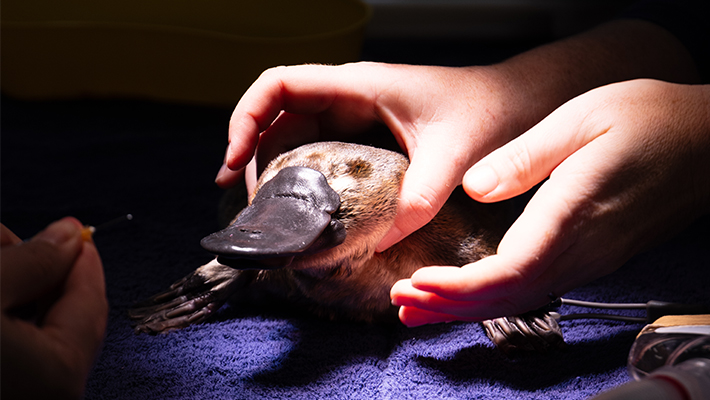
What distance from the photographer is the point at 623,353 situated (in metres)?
0.81

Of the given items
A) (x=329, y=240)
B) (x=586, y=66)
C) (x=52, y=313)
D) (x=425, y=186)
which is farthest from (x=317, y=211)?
(x=586, y=66)

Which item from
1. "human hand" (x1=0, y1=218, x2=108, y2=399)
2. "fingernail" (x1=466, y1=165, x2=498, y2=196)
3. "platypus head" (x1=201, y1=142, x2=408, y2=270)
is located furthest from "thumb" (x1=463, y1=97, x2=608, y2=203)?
"human hand" (x1=0, y1=218, x2=108, y2=399)

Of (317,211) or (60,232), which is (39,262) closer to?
(60,232)

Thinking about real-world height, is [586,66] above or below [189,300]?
above

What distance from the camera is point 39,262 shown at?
1.34 feet

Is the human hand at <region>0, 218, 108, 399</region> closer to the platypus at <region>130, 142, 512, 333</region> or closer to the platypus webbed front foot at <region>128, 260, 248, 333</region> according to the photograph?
the platypus at <region>130, 142, 512, 333</region>

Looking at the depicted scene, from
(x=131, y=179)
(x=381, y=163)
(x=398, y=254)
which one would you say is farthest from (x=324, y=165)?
(x=131, y=179)

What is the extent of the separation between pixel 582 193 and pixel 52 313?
1.82ft

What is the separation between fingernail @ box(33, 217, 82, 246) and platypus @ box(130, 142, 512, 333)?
187 mm

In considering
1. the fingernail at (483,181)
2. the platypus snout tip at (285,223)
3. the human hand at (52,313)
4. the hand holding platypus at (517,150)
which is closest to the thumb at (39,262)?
the human hand at (52,313)

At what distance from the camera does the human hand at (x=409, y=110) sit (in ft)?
2.64

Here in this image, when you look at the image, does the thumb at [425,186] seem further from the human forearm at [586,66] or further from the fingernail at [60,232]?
the fingernail at [60,232]

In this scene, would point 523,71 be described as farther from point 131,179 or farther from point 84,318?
point 131,179

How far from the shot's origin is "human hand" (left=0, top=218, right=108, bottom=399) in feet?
1.17
